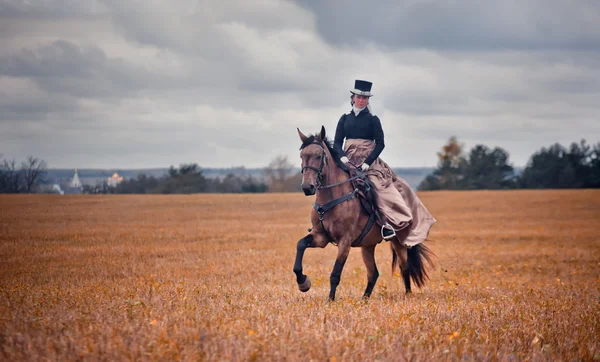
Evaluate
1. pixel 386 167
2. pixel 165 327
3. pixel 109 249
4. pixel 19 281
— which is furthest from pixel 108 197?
pixel 165 327

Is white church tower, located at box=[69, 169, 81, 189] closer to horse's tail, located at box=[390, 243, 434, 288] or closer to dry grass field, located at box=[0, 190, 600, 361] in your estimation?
dry grass field, located at box=[0, 190, 600, 361]

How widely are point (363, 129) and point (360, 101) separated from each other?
53cm

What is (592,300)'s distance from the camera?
11039mm

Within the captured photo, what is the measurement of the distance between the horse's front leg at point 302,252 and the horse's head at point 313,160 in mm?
1024

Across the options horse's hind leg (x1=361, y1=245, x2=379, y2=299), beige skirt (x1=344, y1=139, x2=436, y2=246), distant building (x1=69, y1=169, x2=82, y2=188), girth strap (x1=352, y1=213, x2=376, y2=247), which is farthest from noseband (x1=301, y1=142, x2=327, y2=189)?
distant building (x1=69, y1=169, x2=82, y2=188)

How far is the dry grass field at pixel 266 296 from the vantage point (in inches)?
227

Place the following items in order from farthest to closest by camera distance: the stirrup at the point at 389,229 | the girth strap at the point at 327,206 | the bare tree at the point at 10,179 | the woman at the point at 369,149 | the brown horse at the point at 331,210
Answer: the bare tree at the point at 10,179, the woman at the point at 369,149, the stirrup at the point at 389,229, the girth strap at the point at 327,206, the brown horse at the point at 331,210

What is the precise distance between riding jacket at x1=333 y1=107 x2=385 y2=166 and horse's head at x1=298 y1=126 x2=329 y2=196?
3.16 ft

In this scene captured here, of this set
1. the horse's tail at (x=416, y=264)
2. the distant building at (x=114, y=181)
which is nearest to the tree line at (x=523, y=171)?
the distant building at (x=114, y=181)

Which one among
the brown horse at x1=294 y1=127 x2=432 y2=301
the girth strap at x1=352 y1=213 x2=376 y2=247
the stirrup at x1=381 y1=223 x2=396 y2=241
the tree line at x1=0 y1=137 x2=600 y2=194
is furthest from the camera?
the tree line at x1=0 y1=137 x2=600 y2=194

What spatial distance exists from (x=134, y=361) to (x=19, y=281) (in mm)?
9873

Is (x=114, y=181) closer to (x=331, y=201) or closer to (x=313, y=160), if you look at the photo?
(x=331, y=201)

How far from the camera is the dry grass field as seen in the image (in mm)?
5754

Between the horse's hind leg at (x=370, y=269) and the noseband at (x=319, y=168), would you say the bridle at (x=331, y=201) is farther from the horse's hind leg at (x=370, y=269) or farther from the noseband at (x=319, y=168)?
the horse's hind leg at (x=370, y=269)
